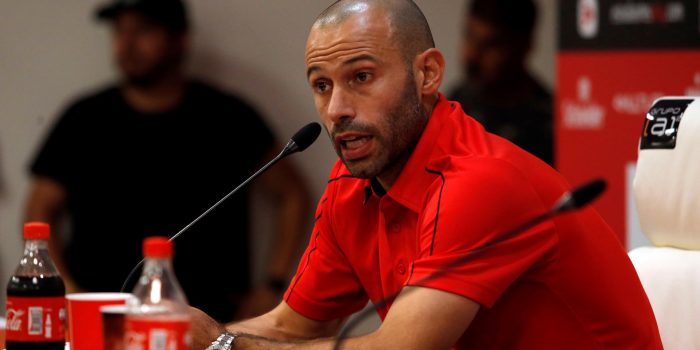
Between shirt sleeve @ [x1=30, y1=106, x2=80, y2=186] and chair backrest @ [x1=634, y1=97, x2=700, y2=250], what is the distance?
2466 mm

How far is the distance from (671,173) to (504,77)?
188 cm

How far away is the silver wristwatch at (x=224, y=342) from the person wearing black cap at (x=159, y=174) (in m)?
2.10

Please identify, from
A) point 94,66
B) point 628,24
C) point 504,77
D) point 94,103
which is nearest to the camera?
point 628,24

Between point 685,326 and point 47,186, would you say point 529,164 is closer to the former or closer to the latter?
point 685,326

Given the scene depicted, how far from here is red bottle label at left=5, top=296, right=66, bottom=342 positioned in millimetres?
1465

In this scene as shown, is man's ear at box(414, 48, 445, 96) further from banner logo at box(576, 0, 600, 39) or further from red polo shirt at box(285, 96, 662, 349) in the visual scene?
banner logo at box(576, 0, 600, 39)

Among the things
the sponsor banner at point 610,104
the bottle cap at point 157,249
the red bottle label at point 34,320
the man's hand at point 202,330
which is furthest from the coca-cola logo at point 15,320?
the sponsor banner at point 610,104

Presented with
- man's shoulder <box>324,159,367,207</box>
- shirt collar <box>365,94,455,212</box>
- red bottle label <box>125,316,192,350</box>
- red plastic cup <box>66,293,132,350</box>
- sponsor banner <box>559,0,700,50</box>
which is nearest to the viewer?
red bottle label <box>125,316,192,350</box>

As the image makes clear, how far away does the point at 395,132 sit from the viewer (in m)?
1.74

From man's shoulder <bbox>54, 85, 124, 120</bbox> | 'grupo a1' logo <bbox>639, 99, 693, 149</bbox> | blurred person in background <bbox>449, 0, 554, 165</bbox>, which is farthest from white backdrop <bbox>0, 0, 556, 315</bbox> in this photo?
'grupo a1' logo <bbox>639, 99, 693, 149</bbox>

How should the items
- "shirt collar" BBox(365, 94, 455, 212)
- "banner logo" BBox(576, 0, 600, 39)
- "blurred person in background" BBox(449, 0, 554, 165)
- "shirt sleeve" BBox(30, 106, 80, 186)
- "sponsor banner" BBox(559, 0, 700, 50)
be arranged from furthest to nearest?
"shirt sleeve" BBox(30, 106, 80, 186) → "blurred person in background" BBox(449, 0, 554, 165) → "banner logo" BBox(576, 0, 600, 39) → "sponsor banner" BBox(559, 0, 700, 50) → "shirt collar" BBox(365, 94, 455, 212)

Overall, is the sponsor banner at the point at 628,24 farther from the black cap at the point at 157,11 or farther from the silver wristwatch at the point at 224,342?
the silver wristwatch at the point at 224,342

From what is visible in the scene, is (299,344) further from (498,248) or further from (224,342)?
(498,248)

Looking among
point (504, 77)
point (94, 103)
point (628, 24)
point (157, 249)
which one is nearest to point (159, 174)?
point (94, 103)
